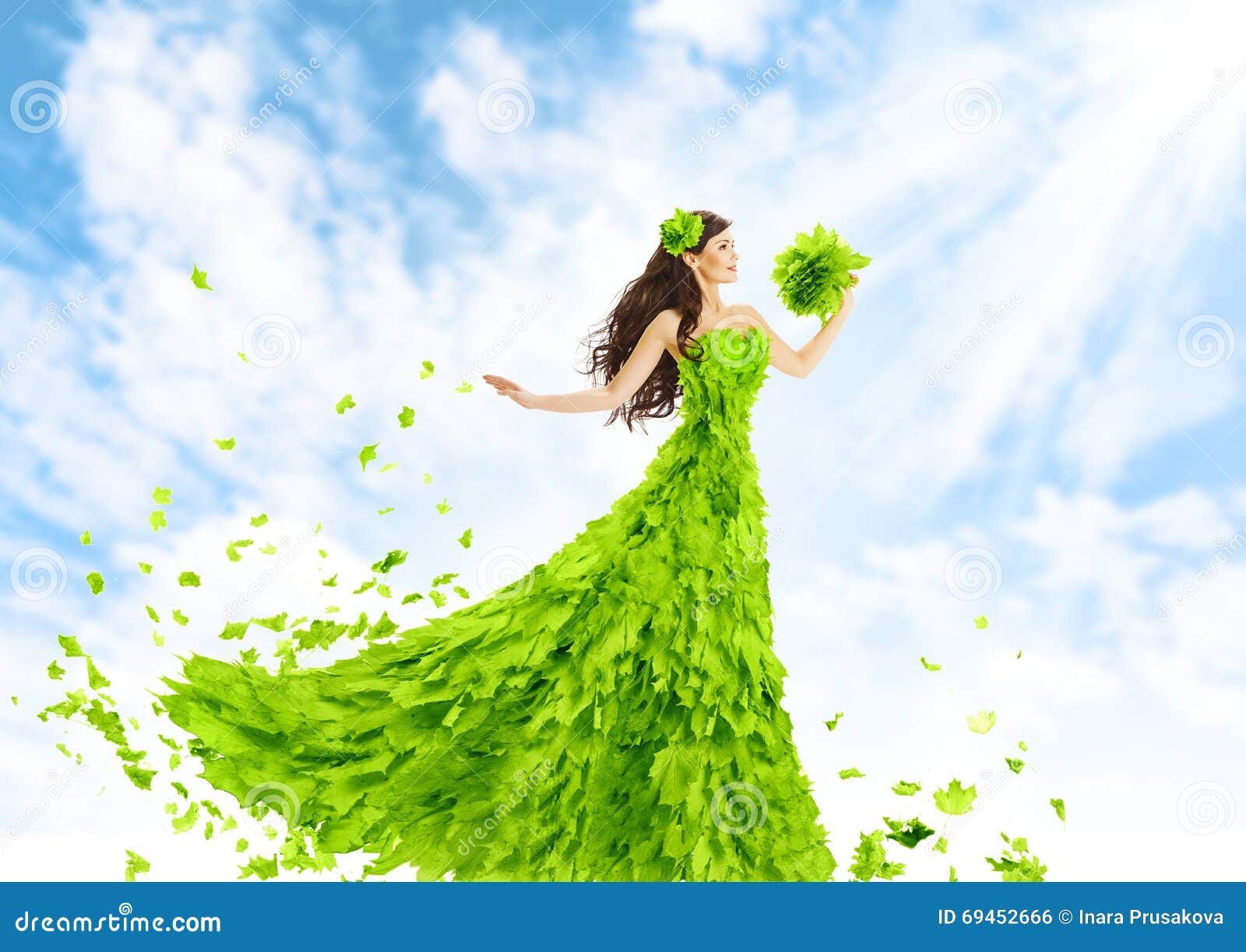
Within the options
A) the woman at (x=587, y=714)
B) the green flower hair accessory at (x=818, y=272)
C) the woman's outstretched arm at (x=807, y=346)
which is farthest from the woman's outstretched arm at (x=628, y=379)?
the green flower hair accessory at (x=818, y=272)

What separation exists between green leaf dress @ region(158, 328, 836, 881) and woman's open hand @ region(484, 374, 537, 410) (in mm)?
589

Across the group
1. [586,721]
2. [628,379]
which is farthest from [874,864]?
[628,379]

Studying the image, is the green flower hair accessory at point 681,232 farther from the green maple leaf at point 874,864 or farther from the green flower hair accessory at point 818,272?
the green maple leaf at point 874,864

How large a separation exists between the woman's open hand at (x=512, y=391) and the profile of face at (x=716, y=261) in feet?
3.36

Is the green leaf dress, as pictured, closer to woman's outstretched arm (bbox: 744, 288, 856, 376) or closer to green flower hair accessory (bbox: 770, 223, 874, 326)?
woman's outstretched arm (bbox: 744, 288, 856, 376)

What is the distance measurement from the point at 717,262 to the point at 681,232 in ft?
0.72

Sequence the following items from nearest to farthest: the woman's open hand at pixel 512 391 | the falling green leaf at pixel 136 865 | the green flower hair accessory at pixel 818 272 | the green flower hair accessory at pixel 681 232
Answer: the falling green leaf at pixel 136 865, the woman's open hand at pixel 512 391, the green flower hair accessory at pixel 681 232, the green flower hair accessory at pixel 818 272

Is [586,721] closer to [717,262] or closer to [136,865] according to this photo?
[136,865]

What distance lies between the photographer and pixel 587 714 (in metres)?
4.30

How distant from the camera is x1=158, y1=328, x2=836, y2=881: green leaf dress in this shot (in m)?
4.23

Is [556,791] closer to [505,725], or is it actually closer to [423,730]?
[505,725]

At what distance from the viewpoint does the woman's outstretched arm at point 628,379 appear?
4.65 meters

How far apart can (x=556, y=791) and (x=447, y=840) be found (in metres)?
0.50

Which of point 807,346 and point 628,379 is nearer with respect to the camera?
point 628,379
